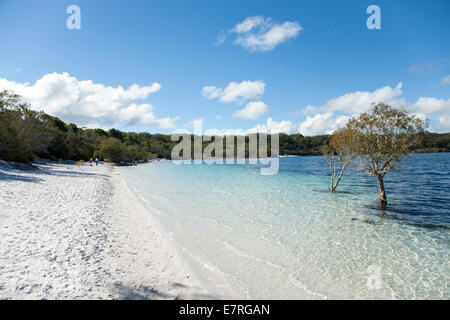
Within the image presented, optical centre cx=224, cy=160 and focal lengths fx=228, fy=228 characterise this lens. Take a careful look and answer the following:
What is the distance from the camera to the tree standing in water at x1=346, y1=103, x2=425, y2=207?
16.0 metres

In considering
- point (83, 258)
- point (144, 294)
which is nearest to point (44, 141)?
point (83, 258)

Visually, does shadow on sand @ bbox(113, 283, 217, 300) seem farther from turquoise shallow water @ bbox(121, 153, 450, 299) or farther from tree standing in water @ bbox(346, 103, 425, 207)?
tree standing in water @ bbox(346, 103, 425, 207)

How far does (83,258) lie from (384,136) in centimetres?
1935

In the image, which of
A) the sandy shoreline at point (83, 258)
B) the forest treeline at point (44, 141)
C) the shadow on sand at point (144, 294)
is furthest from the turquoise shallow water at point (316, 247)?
the forest treeline at point (44, 141)

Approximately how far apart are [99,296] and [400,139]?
1922cm

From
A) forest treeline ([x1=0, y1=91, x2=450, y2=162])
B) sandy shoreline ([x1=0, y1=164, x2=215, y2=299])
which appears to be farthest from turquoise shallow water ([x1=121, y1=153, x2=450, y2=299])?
forest treeline ([x1=0, y1=91, x2=450, y2=162])

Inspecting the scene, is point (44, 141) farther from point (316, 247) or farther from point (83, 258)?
point (316, 247)

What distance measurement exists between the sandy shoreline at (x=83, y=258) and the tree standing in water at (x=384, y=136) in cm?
1593

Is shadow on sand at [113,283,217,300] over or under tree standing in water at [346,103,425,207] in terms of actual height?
under

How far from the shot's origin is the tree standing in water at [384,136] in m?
16.0

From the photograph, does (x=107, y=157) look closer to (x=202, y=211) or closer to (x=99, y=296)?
(x=202, y=211)

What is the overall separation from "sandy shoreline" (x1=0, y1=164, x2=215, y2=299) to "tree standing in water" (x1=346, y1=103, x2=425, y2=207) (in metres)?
15.9

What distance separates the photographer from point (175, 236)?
10906mm

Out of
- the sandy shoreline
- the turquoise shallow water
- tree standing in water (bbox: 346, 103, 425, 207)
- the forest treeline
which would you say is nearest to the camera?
the sandy shoreline
